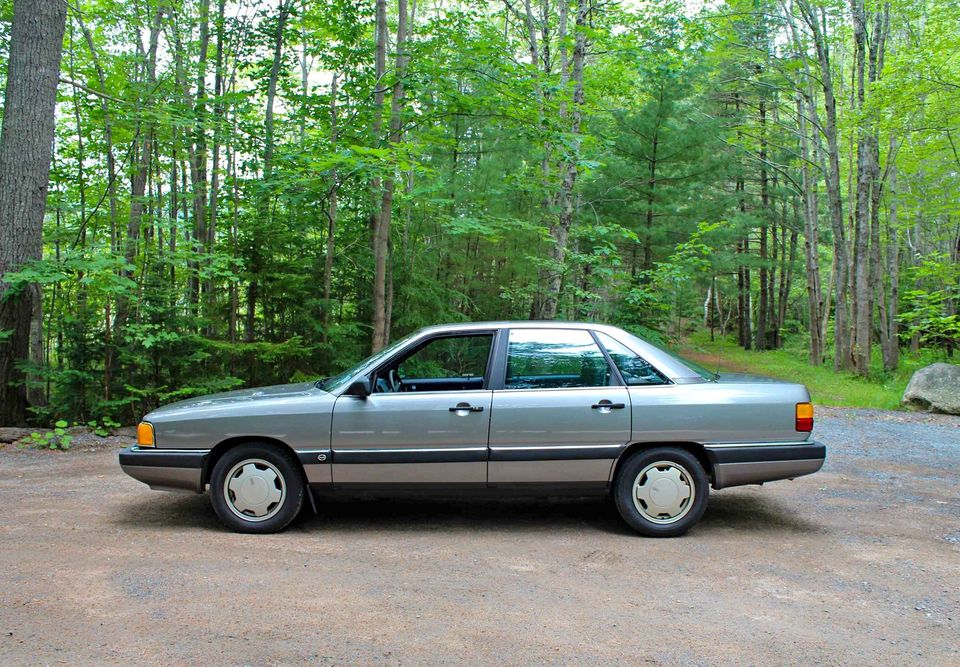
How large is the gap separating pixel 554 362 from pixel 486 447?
83 centimetres

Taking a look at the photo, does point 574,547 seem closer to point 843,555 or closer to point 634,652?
point 634,652

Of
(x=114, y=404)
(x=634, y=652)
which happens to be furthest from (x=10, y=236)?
(x=634, y=652)

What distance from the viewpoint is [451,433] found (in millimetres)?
4543

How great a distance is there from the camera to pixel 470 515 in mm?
5109

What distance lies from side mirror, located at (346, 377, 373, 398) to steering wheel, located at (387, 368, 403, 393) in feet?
0.98

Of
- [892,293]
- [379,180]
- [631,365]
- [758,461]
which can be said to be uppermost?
[379,180]

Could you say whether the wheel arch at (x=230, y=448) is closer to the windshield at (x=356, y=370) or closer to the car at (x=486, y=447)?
the car at (x=486, y=447)

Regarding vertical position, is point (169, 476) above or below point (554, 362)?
below

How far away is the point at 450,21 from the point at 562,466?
7.79 metres

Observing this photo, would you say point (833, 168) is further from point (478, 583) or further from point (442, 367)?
point (478, 583)

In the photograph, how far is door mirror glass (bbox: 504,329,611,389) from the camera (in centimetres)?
473

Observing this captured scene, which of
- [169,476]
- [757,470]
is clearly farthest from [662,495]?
[169,476]

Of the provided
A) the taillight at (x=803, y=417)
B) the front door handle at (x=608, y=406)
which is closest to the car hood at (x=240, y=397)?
the front door handle at (x=608, y=406)

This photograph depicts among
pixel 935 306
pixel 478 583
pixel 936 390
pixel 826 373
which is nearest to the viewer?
pixel 478 583
